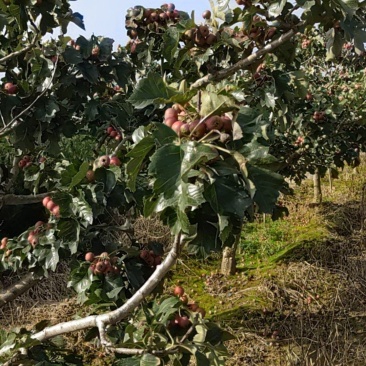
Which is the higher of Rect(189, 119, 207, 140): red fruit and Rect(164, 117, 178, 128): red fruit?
Rect(164, 117, 178, 128): red fruit

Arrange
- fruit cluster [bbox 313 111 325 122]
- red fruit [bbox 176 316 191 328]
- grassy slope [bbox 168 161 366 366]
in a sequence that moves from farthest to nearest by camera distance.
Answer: fruit cluster [bbox 313 111 325 122], grassy slope [bbox 168 161 366 366], red fruit [bbox 176 316 191 328]

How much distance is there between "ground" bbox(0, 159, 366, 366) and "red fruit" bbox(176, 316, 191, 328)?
68.4 inches

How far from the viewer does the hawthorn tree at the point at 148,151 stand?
95 cm

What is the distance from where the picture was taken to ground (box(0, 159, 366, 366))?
381cm

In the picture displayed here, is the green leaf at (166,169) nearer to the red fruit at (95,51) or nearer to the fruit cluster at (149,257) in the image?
the fruit cluster at (149,257)

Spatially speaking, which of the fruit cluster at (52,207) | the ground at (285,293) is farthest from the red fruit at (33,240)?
the ground at (285,293)

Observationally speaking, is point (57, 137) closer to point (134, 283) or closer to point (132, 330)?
point (134, 283)

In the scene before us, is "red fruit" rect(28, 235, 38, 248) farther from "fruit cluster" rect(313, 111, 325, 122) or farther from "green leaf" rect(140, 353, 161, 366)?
"fruit cluster" rect(313, 111, 325, 122)

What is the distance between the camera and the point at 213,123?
37.6 inches

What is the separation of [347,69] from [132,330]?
566 centimetres

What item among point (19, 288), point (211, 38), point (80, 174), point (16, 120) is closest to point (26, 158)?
point (16, 120)

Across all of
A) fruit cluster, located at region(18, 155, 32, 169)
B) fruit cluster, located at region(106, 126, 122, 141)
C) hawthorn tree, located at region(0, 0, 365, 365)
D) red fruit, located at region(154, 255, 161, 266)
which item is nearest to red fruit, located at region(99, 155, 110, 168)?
hawthorn tree, located at region(0, 0, 365, 365)

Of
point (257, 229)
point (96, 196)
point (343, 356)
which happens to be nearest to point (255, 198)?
point (96, 196)

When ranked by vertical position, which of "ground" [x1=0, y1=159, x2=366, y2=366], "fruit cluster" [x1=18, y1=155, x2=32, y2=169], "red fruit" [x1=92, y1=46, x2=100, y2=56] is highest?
"red fruit" [x1=92, y1=46, x2=100, y2=56]
